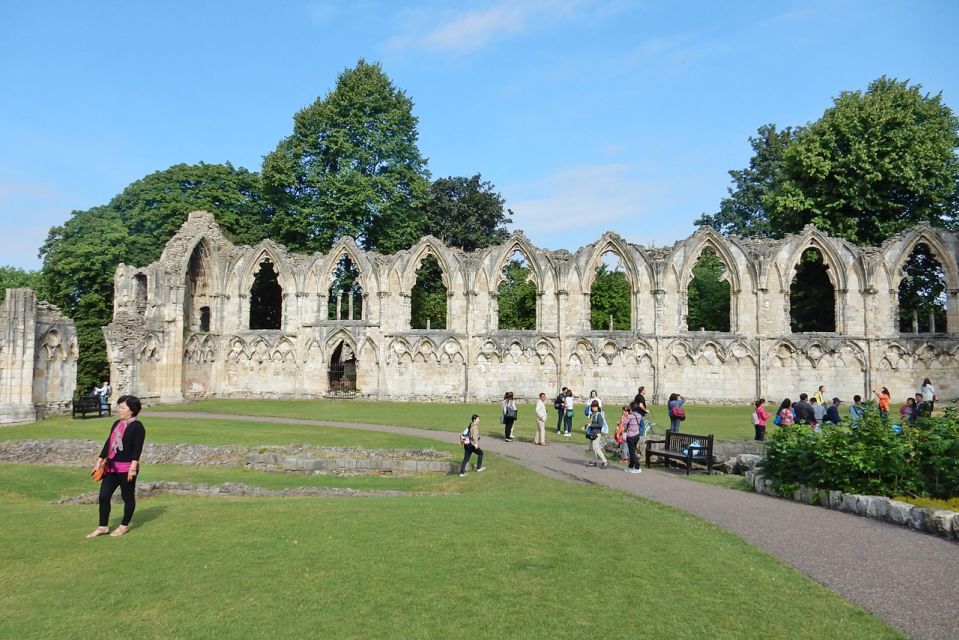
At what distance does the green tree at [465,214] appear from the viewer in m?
54.9

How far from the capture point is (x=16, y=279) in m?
60.0

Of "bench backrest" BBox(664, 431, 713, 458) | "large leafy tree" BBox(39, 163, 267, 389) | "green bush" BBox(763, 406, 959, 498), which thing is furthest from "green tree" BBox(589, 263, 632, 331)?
"green bush" BBox(763, 406, 959, 498)

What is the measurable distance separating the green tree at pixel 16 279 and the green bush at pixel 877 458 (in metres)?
58.3

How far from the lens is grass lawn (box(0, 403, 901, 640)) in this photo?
256 inches

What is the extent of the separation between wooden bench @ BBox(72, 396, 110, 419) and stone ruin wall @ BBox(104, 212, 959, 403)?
136 inches

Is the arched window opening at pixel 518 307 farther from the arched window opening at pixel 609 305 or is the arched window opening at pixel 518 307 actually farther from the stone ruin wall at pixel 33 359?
the stone ruin wall at pixel 33 359

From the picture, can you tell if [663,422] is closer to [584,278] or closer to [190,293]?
[584,278]

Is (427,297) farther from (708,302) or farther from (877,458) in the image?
(877,458)

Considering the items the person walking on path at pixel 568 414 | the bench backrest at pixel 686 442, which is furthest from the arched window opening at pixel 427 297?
the bench backrest at pixel 686 442

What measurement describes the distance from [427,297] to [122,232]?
21476 millimetres

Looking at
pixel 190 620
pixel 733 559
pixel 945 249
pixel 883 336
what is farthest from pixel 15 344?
pixel 945 249

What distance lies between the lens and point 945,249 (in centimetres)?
3447

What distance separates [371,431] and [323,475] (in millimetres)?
5060

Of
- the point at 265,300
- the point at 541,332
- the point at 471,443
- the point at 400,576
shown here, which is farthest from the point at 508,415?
the point at 265,300
